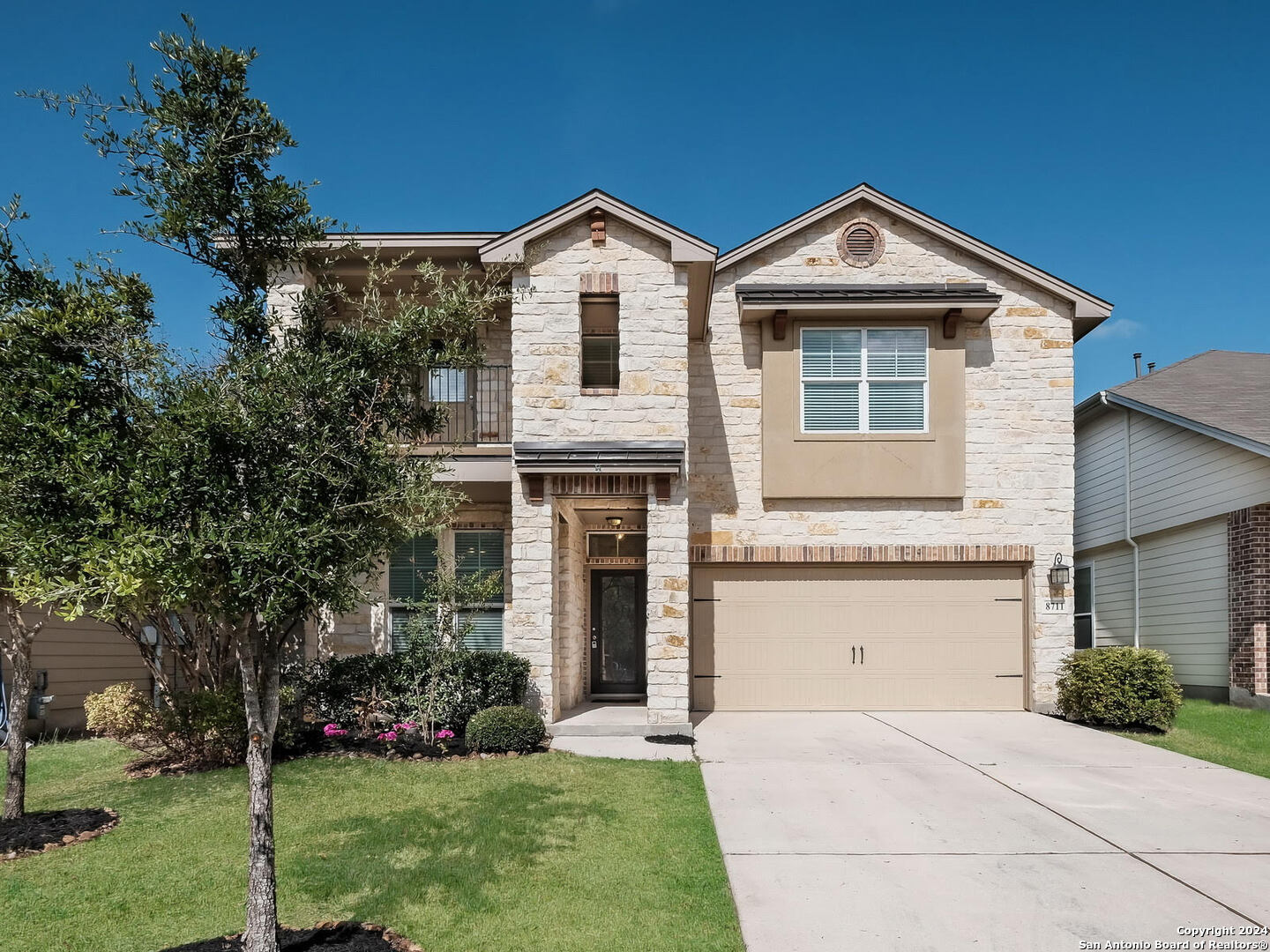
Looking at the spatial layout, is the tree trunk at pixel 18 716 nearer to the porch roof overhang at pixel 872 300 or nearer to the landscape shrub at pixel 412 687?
the landscape shrub at pixel 412 687

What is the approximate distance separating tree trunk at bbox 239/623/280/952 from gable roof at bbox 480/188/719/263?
7.32m

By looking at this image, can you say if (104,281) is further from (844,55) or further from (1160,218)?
(1160,218)

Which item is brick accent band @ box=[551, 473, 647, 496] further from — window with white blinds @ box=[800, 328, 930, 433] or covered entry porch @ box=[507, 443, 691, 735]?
window with white blinds @ box=[800, 328, 930, 433]

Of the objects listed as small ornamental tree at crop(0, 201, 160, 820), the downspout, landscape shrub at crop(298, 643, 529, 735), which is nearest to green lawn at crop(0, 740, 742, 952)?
landscape shrub at crop(298, 643, 529, 735)

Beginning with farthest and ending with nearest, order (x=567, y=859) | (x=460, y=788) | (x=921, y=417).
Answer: (x=921, y=417)
(x=460, y=788)
(x=567, y=859)

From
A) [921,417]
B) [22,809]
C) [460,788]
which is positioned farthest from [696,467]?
[22,809]

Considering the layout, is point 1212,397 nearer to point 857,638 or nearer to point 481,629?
point 857,638

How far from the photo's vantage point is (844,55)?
1419 centimetres

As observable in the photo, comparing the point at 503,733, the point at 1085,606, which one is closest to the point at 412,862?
the point at 503,733

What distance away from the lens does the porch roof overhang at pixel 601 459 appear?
1007cm

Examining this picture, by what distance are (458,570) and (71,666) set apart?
17.4 feet

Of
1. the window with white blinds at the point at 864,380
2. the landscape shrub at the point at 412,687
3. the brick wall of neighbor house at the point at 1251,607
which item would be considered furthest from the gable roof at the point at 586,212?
the brick wall of neighbor house at the point at 1251,607

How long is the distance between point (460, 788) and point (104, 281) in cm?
521

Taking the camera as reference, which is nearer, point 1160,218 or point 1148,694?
point 1148,694
